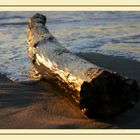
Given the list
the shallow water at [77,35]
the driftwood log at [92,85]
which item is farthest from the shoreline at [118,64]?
the driftwood log at [92,85]

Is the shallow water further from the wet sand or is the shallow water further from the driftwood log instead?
the driftwood log

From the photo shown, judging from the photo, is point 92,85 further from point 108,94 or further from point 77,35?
point 77,35

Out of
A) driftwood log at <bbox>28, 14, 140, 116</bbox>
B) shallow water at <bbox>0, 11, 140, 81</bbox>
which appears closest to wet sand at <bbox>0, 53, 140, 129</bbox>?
driftwood log at <bbox>28, 14, 140, 116</bbox>

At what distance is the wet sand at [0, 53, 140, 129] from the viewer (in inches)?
133

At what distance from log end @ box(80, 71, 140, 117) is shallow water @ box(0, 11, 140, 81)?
4.19 ft

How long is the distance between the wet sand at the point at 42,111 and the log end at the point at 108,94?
0.47 ft

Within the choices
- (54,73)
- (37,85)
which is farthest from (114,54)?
(54,73)

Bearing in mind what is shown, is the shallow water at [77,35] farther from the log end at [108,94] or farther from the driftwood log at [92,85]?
the log end at [108,94]

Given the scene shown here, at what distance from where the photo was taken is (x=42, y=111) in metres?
3.59

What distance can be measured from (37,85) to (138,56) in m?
1.16

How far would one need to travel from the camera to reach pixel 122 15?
16.1 ft

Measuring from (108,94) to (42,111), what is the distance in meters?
0.63

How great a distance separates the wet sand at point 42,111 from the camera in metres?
3.39

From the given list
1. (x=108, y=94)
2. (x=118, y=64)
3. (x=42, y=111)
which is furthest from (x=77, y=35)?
(x=108, y=94)
